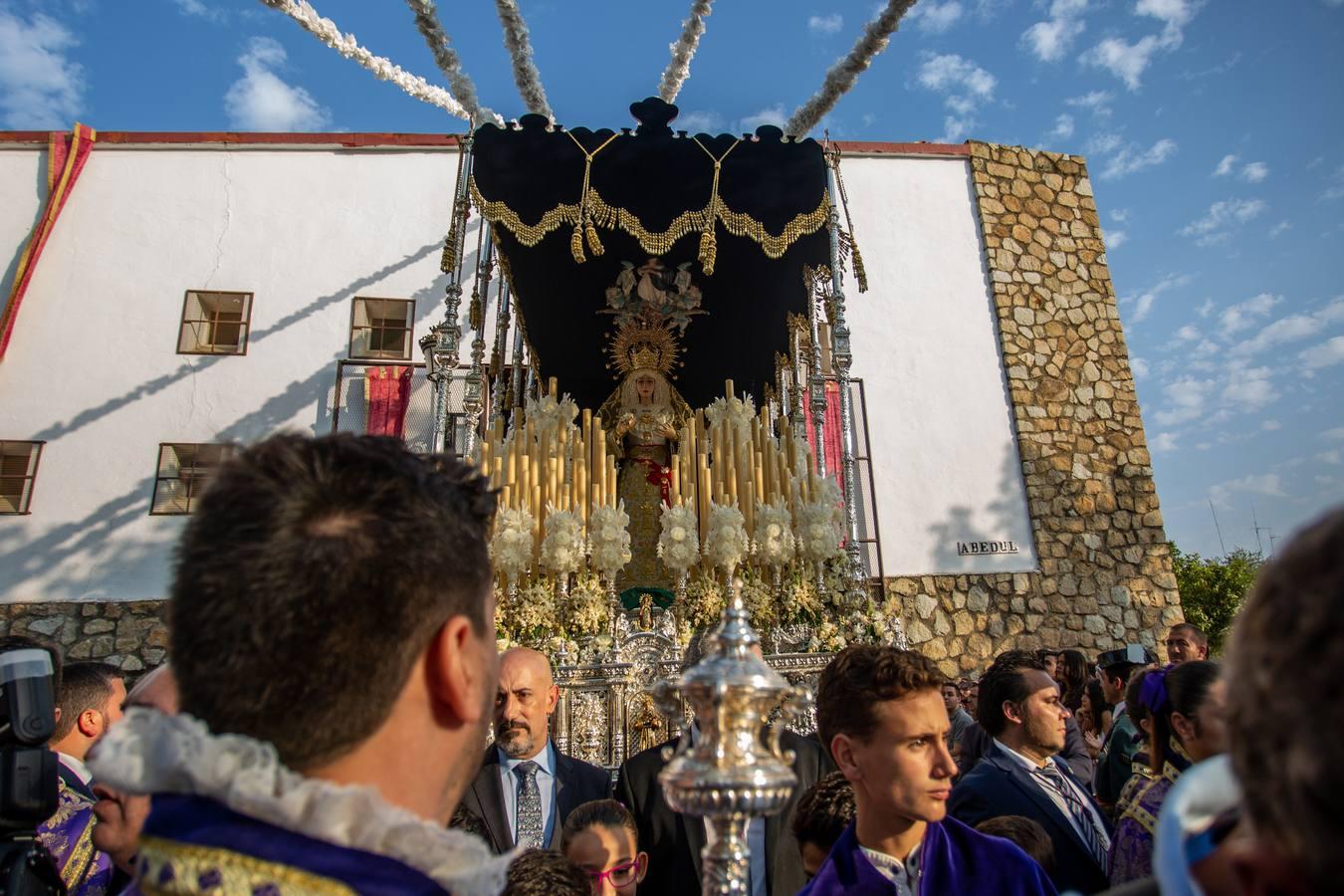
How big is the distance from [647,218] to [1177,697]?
5.56m

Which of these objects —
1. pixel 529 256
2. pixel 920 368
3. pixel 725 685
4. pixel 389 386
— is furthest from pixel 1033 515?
pixel 725 685

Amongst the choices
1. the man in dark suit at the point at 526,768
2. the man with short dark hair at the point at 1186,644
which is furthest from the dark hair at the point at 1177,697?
the man with short dark hair at the point at 1186,644

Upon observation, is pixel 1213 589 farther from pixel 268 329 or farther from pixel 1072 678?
pixel 268 329

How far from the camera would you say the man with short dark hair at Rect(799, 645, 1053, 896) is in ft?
6.86

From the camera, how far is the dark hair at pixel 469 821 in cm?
329

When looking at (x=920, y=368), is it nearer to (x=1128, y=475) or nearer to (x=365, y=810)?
(x=1128, y=475)

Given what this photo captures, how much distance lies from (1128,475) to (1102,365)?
186 cm

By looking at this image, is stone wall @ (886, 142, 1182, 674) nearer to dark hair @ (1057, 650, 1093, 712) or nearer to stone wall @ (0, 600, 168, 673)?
dark hair @ (1057, 650, 1093, 712)

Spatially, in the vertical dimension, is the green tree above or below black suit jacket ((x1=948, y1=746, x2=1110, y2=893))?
above

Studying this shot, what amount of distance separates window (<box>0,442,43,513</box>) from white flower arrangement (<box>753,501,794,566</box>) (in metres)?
10.9

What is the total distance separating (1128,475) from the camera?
13008 millimetres

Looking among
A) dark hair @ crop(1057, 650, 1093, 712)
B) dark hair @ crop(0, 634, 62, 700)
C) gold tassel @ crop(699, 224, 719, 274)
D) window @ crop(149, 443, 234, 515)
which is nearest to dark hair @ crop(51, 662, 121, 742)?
dark hair @ crop(0, 634, 62, 700)

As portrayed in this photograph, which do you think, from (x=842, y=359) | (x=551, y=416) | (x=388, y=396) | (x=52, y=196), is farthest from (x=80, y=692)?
(x=52, y=196)

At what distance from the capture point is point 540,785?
12.2ft
